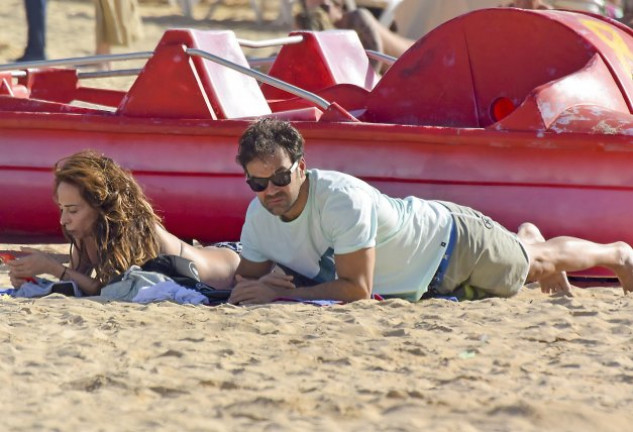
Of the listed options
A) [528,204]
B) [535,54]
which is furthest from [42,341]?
[535,54]

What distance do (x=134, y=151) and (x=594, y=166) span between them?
222 centimetres

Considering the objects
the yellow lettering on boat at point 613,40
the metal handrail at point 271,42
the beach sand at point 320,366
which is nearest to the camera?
the beach sand at point 320,366

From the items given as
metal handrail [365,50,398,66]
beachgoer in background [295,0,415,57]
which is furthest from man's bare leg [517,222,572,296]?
beachgoer in background [295,0,415,57]

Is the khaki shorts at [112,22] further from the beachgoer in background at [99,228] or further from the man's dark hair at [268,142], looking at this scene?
the man's dark hair at [268,142]

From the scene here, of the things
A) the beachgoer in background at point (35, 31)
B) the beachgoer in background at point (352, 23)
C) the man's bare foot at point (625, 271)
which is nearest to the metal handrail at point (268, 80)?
the man's bare foot at point (625, 271)

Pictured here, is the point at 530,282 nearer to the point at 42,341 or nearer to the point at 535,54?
the point at 535,54

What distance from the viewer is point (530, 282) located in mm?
6195

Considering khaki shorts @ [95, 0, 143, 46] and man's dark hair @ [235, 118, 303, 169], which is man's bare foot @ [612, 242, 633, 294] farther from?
khaki shorts @ [95, 0, 143, 46]

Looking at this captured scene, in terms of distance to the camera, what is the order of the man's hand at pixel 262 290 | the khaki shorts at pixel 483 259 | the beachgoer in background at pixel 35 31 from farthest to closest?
the beachgoer in background at pixel 35 31, the khaki shorts at pixel 483 259, the man's hand at pixel 262 290

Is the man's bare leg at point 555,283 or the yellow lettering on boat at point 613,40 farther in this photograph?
the yellow lettering on boat at point 613,40

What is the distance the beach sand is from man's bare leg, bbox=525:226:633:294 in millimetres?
229

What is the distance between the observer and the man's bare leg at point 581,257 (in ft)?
19.3

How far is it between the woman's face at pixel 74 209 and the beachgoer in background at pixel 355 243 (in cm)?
65

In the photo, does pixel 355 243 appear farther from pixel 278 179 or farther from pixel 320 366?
pixel 320 366
